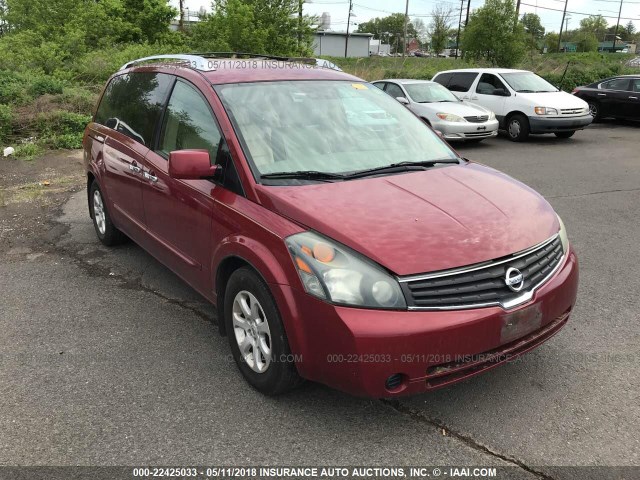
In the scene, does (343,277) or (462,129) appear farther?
(462,129)

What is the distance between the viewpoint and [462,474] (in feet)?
8.00

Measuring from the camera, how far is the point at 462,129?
38.8 feet

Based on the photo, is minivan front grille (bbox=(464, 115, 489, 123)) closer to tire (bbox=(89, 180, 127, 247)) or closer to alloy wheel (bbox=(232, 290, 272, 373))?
tire (bbox=(89, 180, 127, 247))

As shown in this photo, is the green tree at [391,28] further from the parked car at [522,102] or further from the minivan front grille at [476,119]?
the minivan front grille at [476,119]

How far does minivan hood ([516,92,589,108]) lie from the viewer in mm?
12648

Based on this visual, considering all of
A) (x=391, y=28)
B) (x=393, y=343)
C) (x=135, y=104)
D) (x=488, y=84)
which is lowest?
(x=393, y=343)

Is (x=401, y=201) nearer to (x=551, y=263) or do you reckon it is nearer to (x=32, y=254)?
(x=551, y=263)

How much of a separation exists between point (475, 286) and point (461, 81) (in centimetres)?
1320

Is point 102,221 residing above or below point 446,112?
below

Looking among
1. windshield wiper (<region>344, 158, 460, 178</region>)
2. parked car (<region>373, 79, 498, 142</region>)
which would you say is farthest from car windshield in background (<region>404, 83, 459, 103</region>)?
windshield wiper (<region>344, 158, 460, 178</region>)

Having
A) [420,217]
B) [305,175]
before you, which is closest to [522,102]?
[305,175]

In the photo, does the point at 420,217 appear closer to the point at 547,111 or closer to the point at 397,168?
the point at 397,168

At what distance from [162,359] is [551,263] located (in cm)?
235

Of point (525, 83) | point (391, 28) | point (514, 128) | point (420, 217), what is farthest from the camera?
point (391, 28)
